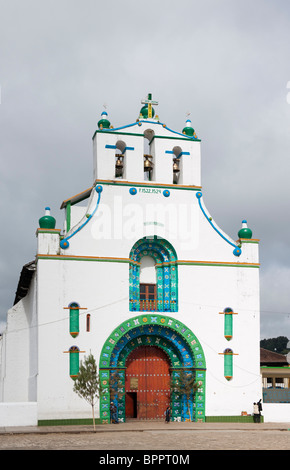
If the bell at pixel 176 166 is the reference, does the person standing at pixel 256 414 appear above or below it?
below

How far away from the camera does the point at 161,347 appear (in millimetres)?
33094

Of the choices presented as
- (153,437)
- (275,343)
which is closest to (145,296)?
(153,437)

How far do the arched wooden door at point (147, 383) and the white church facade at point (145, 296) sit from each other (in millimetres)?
48

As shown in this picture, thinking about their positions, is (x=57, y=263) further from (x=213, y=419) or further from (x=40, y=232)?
(x=213, y=419)

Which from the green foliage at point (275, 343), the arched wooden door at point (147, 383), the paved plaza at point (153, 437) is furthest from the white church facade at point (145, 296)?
the green foliage at point (275, 343)

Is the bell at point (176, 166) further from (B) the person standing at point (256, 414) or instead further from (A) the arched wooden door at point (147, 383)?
(B) the person standing at point (256, 414)

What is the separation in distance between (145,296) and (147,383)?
13.6 feet

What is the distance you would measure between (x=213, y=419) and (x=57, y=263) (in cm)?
1027

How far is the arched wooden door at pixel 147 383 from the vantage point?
32375mm

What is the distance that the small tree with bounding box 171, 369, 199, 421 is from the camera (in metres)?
31.8

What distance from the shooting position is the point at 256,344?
110ft

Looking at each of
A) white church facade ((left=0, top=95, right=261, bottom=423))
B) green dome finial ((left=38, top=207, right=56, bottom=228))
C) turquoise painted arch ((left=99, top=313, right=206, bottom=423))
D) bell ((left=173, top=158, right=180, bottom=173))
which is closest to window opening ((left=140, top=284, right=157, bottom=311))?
white church facade ((left=0, top=95, right=261, bottom=423))

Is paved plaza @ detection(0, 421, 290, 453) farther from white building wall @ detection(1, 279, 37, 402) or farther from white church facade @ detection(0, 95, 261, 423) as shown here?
white building wall @ detection(1, 279, 37, 402)
